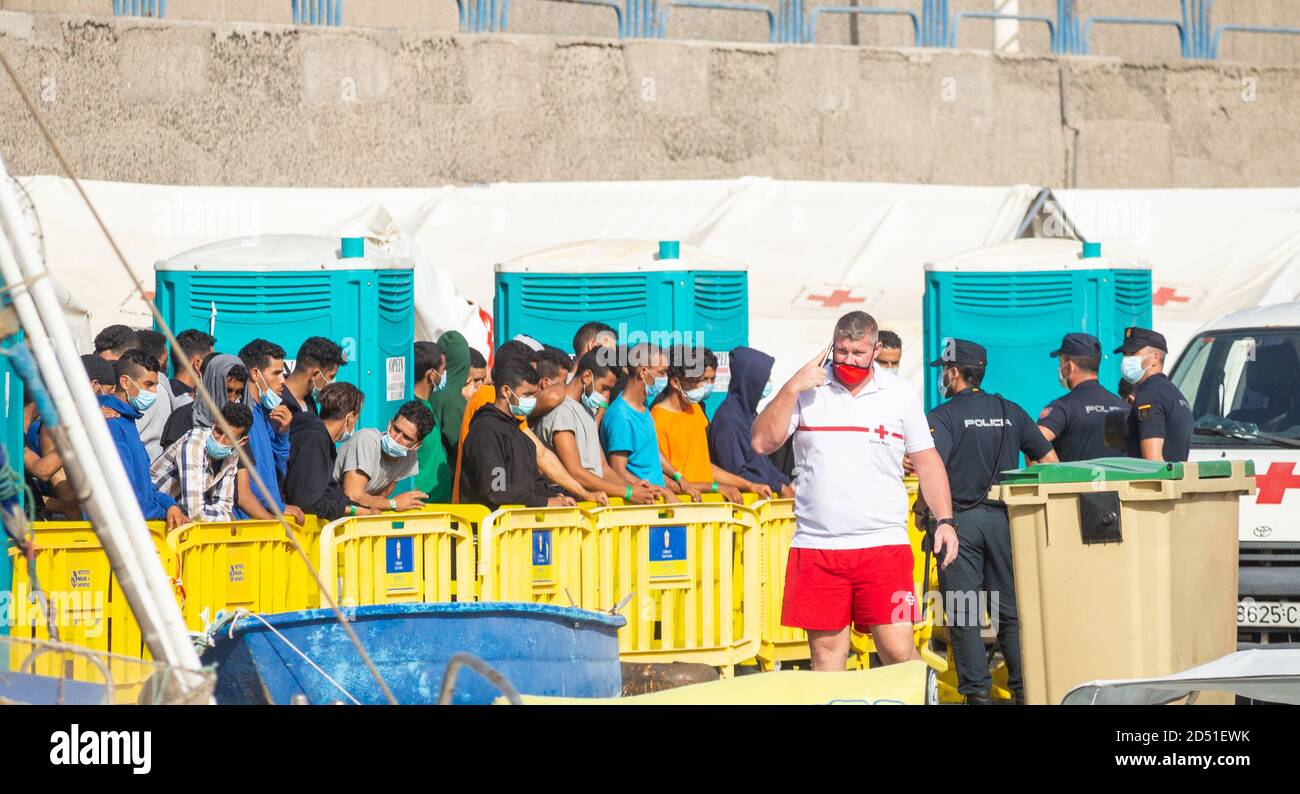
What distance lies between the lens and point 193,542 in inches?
326

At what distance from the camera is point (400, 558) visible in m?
8.88

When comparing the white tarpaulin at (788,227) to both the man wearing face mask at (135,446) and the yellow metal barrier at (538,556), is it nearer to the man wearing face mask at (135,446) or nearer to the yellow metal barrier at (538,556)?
the man wearing face mask at (135,446)

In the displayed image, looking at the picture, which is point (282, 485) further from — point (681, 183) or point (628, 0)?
point (628, 0)

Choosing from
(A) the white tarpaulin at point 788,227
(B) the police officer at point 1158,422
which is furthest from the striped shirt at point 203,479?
(A) the white tarpaulin at point 788,227

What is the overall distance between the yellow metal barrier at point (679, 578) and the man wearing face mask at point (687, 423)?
38.6 inches

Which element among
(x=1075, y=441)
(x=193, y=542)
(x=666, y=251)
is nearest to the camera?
(x=193, y=542)

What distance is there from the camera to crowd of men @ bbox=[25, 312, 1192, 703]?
7.83 meters

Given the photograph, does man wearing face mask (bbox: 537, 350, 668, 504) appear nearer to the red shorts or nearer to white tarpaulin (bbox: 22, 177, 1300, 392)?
the red shorts

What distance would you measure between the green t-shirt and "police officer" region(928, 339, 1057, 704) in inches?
121

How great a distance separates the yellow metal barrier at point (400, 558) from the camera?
8672 millimetres

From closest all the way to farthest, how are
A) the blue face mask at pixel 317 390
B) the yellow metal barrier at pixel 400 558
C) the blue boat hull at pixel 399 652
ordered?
1. the blue boat hull at pixel 399 652
2. the yellow metal barrier at pixel 400 558
3. the blue face mask at pixel 317 390

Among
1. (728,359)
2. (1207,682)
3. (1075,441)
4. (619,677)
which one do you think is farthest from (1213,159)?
(1207,682)

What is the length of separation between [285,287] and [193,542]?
2955mm

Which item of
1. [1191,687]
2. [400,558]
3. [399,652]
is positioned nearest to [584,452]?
[400,558]
